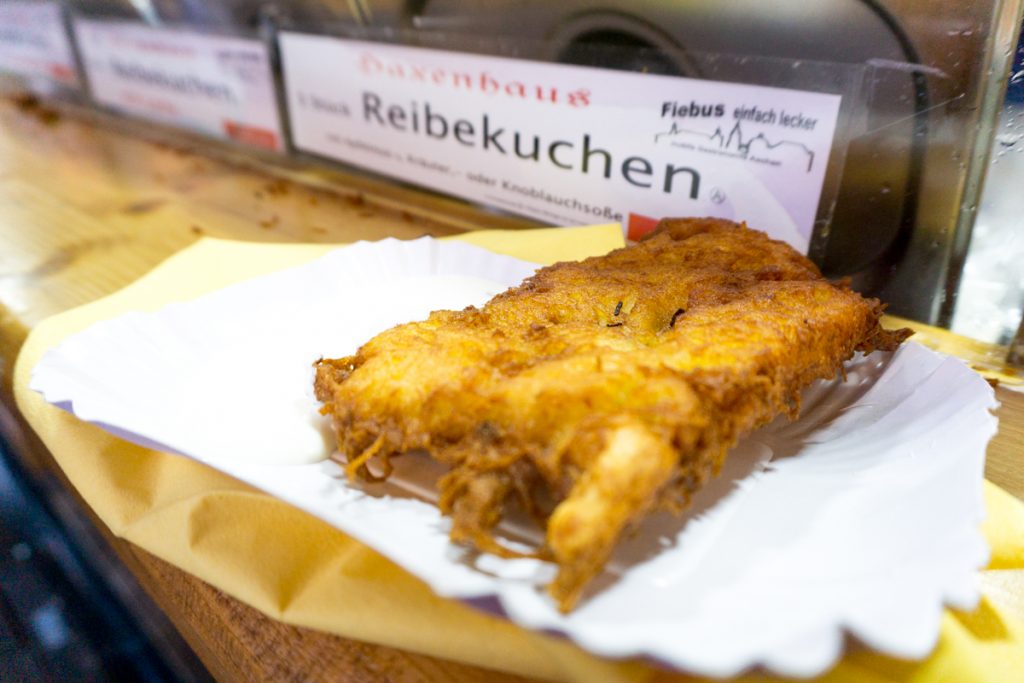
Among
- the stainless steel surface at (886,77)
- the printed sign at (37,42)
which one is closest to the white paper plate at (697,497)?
the stainless steel surface at (886,77)

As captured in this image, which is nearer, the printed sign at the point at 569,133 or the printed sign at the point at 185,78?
the printed sign at the point at 569,133

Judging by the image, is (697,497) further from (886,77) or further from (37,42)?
(37,42)

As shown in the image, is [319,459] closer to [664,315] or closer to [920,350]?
[664,315]

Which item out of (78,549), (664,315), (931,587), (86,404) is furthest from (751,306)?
(78,549)

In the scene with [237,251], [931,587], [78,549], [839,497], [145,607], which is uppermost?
[931,587]

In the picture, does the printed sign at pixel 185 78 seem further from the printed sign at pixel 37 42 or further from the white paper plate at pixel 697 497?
the white paper plate at pixel 697 497


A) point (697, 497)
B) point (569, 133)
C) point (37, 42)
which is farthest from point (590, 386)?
point (37, 42)
